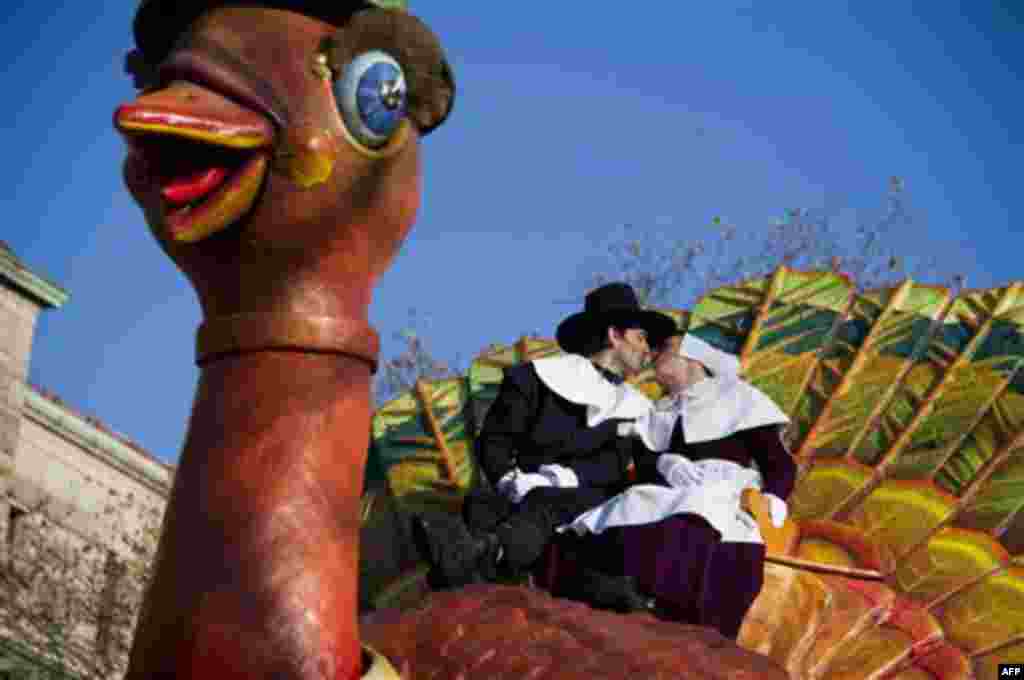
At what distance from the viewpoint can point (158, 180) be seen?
2.86 m

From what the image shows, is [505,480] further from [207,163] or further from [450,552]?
[207,163]

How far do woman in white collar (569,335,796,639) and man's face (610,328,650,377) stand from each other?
18 centimetres

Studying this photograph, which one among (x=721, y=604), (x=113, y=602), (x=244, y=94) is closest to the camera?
(x=244, y=94)

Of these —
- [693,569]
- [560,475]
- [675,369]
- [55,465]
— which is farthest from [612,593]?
[55,465]

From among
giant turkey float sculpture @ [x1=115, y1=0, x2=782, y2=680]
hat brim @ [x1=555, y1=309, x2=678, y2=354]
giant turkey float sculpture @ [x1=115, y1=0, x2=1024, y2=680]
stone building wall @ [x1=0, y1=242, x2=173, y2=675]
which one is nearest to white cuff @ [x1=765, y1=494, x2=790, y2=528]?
giant turkey float sculpture @ [x1=115, y1=0, x2=1024, y2=680]

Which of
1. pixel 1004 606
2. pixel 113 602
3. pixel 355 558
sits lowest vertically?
pixel 113 602

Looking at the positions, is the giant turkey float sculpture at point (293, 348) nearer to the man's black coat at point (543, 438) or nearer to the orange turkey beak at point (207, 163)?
the orange turkey beak at point (207, 163)

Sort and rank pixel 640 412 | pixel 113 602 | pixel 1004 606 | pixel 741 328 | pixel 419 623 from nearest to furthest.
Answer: pixel 419 623
pixel 1004 606
pixel 640 412
pixel 741 328
pixel 113 602

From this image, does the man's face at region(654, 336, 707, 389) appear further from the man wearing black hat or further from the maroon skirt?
the maroon skirt

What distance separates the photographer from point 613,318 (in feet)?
17.9

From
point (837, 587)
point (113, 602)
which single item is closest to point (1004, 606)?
point (837, 587)

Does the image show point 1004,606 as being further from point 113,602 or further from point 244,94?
point 113,602

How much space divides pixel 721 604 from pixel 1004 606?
108 cm

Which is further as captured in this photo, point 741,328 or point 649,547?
point 741,328
